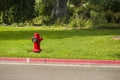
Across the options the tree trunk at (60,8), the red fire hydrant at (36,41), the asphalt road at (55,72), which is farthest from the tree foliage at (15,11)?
the asphalt road at (55,72)

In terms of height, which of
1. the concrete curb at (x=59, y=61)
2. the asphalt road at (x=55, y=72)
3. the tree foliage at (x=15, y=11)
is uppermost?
the asphalt road at (x=55, y=72)

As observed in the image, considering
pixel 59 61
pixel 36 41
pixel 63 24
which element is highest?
pixel 36 41

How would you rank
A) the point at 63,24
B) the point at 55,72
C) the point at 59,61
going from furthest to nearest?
1. the point at 63,24
2. the point at 59,61
3. the point at 55,72

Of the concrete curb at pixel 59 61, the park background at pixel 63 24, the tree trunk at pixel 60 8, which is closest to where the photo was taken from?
the concrete curb at pixel 59 61

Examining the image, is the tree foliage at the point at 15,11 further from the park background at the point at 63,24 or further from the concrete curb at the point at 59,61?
the concrete curb at the point at 59,61

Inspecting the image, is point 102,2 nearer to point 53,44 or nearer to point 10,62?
point 53,44

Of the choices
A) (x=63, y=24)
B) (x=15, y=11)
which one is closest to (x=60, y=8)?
(x=63, y=24)

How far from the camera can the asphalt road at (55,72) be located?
34.2 ft

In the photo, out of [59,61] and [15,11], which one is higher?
[59,61]

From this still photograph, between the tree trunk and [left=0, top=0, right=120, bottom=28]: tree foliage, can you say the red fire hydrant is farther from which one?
the tree trunk

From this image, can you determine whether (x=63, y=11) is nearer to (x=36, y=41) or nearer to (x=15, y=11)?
(x=15, y=11)

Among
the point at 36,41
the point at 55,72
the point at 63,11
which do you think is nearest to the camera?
the point at 55,72

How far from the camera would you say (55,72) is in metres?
11.4

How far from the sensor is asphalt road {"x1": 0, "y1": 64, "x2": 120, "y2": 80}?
10.4m
